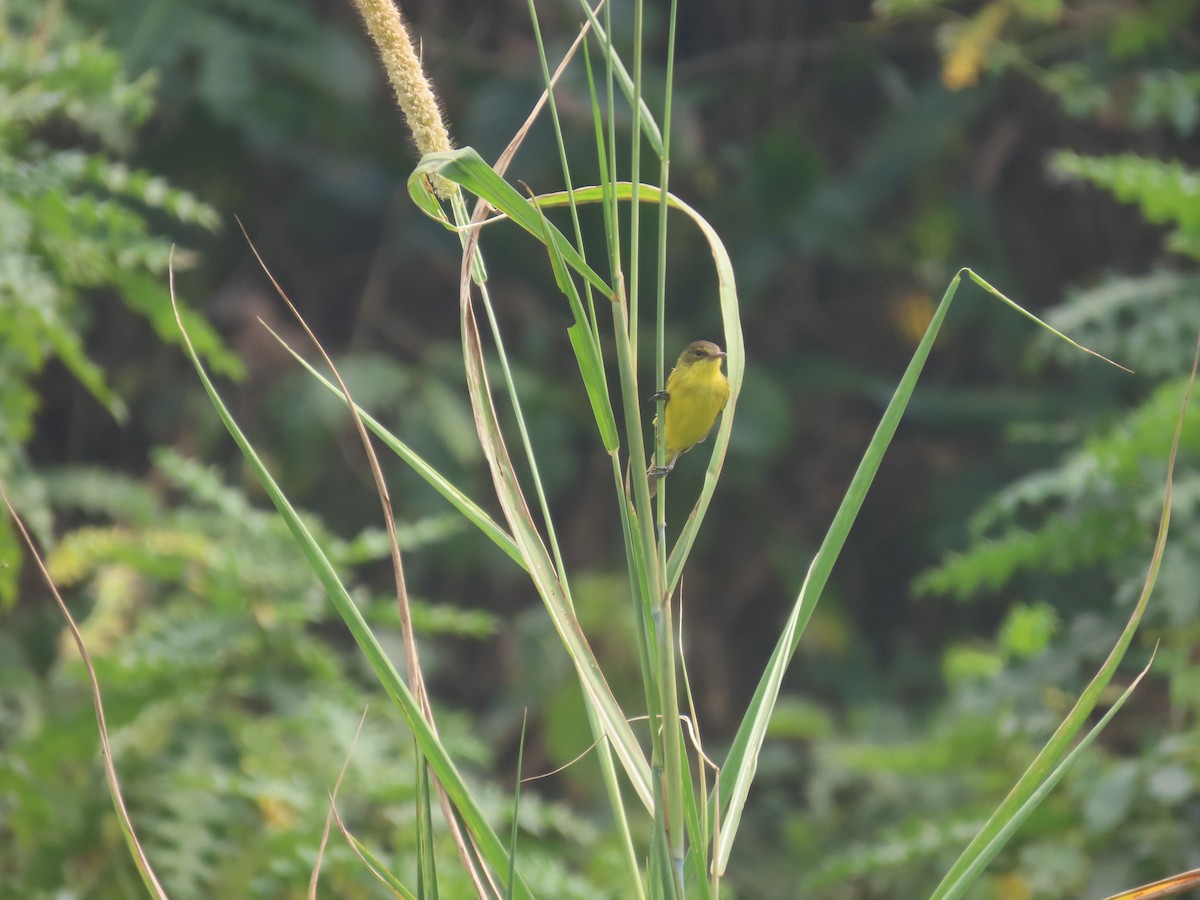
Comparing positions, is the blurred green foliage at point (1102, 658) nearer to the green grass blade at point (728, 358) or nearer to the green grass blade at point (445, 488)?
the green grass blade at point (728, 358)

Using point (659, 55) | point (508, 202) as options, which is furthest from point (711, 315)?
point (508, 202)

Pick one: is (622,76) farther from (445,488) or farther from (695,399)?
(695,399)

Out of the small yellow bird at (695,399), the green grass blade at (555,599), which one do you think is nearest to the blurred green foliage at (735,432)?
the small yellow bird at (695,399)

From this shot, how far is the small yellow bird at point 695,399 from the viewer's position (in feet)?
8.77

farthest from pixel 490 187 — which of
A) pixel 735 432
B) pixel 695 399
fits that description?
pixel 735 432

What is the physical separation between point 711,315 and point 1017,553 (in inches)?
113

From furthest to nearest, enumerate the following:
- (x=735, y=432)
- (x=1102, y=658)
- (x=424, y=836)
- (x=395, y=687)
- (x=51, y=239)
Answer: (x=735, y=432)
(x=1102, y=658)
(x=51, y=239)
(x=424, y=836)
(x=395, y=687)

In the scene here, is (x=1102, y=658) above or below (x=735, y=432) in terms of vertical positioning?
above

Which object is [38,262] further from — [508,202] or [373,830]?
[508,202]

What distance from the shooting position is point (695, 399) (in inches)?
105

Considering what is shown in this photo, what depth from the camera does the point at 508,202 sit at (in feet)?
3.26

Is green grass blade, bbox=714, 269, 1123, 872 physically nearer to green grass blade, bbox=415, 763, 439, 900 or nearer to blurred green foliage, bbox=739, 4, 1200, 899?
green grass blade, bbox=415, 763, 439, 900

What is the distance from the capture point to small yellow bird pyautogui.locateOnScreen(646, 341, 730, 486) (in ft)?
8.77

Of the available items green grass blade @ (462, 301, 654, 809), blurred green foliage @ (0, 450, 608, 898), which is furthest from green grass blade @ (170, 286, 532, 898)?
blurred green foliage @ (0, 450, 608, 898)
